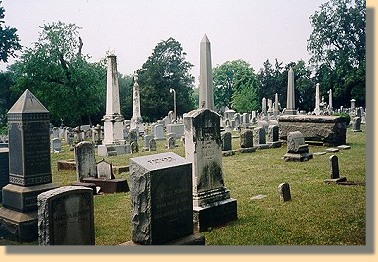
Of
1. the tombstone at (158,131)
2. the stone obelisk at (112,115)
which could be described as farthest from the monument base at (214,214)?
the tombstone at (158,131)

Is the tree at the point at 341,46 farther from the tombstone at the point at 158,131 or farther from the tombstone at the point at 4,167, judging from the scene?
the tombstone at the point at 158,131

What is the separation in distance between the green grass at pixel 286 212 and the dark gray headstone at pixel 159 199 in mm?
793

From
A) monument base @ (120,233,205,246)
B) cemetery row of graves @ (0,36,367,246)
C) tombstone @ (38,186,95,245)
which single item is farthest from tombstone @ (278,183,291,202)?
tombstone @ (38,186,95,245)

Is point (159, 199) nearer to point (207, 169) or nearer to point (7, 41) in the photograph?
point (207, 169)

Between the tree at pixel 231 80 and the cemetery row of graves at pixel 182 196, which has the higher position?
the tree at pixel 231 80

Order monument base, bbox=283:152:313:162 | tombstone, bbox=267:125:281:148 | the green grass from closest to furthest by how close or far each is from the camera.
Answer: the green grass
monument base, bbox=283:152:313:162
tombstone, bbox=267:125:281:148

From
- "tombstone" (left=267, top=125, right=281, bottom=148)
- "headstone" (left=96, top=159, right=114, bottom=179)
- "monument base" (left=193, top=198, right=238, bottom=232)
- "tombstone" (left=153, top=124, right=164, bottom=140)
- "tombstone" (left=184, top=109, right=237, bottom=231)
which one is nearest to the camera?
"monument base" (left=193, top=198, right=238, bottom=232)

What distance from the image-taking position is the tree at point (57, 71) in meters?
7.82

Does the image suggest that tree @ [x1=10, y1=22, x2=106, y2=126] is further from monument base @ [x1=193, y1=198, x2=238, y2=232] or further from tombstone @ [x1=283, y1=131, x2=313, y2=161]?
tombstone @ [x1=283, y1=131, x2=313, y2=161]

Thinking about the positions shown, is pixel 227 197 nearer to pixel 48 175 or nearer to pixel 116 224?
pixel 116 224

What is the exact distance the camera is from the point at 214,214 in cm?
566

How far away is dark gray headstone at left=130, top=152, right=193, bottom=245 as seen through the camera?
4.39m

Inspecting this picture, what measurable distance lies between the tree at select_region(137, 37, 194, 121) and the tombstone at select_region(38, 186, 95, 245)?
342cm

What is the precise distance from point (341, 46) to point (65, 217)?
16.9ft
